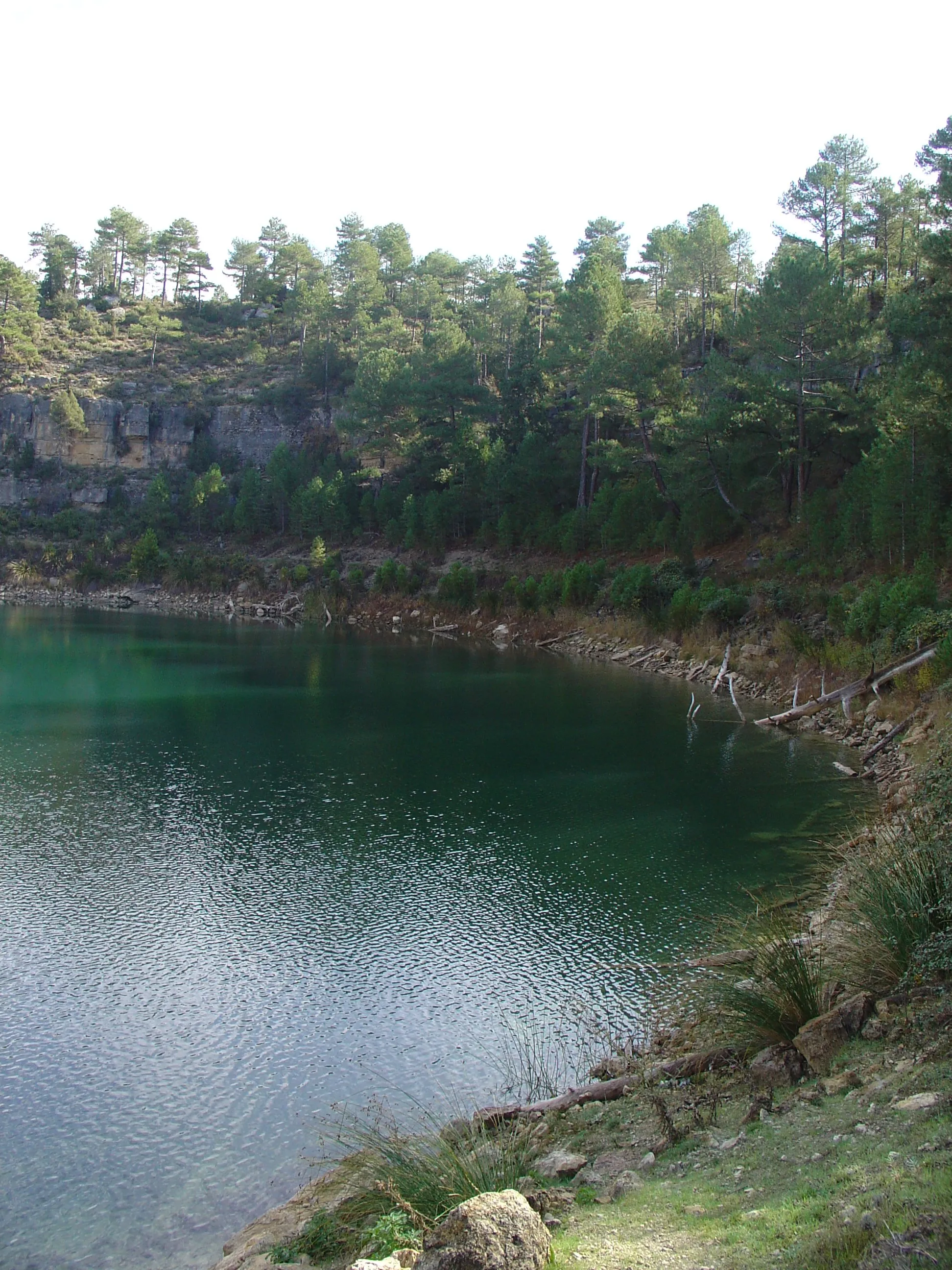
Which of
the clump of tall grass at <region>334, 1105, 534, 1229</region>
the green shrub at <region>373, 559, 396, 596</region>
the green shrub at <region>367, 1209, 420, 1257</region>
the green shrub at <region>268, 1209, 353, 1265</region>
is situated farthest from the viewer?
the green shrub at <region>373, 559, 396, 596</region>

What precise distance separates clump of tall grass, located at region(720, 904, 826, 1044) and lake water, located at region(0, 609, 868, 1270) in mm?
2407

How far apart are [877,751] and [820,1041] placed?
15514 mm

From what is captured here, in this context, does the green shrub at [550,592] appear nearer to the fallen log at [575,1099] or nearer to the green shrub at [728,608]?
the green shrub at [728,608]

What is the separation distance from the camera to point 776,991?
329 inches

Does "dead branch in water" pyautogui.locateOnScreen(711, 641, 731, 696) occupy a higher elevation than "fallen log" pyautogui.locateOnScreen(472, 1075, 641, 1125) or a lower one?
higher

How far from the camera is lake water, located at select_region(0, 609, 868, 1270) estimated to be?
8422mm

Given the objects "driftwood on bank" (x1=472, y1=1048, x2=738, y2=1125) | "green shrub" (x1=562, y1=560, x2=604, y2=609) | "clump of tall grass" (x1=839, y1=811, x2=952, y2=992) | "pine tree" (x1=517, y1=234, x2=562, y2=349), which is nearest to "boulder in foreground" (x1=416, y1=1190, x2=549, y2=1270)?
"driftwood on bank" (x1=472, y1=1048, x2=738, y2=1125)

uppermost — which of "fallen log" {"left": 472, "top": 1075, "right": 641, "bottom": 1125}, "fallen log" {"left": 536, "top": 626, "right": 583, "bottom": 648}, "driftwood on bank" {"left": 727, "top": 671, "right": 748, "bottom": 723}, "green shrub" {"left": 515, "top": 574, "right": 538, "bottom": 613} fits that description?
"green shrub" {"left": 515, "top": 574, "right": 538, "bottom": 613}

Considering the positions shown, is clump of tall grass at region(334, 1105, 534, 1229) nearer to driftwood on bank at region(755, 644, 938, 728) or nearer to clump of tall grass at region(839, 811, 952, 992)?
clump of tall grass at region(839, 811, 952, 992)

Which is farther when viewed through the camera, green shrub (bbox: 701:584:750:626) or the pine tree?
the pine tree

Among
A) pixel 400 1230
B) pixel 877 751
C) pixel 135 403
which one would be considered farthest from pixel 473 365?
pixel 400 1230

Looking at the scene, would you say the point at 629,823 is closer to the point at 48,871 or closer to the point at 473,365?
the point at 48,871

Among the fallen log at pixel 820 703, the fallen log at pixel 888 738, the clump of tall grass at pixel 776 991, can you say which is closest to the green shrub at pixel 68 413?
the fallen log at pixel 820 703

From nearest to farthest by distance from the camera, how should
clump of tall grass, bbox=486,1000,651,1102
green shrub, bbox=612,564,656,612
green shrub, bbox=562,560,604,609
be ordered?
clump of tall grass, bbox=486,1000,651,1102, green shrub, bbox=612,564,656,612, green shrub, bbox=562,560,604,609
